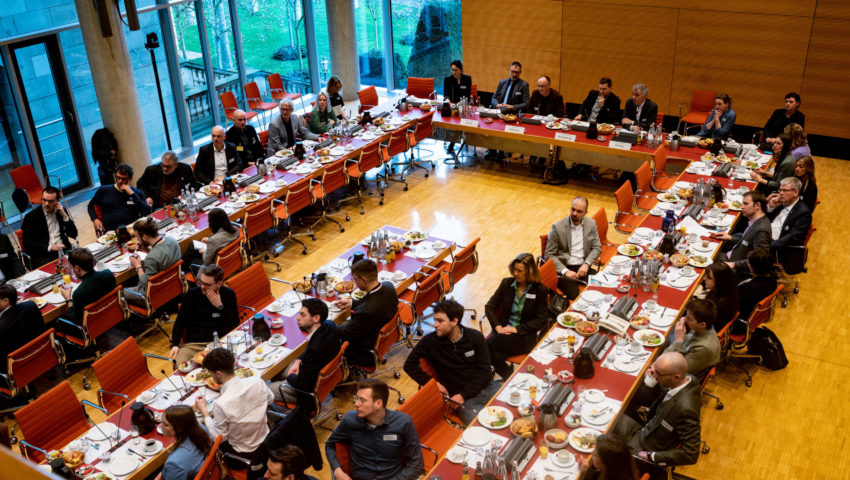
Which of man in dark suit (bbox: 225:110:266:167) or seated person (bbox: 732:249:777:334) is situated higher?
man in dark suit (bbox: 225:110:266:167)

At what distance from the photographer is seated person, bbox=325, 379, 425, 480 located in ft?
16.9

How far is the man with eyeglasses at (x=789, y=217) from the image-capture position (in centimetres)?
818

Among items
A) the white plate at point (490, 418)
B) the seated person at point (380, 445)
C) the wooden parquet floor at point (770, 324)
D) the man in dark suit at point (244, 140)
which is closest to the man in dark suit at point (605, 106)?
the wooden parquet floor at point (770, 324)

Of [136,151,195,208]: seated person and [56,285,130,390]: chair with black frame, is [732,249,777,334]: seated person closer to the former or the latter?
[56,285,130,390]: chair with black frame

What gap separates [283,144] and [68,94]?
374cm

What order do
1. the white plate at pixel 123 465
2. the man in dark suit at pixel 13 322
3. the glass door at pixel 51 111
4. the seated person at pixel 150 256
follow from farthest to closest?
the glass door at pixel 51 111 → the seated person at pixel 150 256 → the man in dark suit at pixel 13 322 → the white plate at pixel 123 465

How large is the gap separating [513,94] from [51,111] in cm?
777

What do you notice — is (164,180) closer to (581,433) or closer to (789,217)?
(581,433)

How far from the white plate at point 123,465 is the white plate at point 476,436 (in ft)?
7.91

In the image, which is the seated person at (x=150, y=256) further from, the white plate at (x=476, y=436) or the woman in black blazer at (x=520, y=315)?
the white plate at (x=476, y=436)

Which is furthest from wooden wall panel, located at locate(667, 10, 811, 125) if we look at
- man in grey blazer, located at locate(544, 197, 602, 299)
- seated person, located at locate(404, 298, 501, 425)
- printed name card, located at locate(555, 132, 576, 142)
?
seated person, located at locate(404, 298, 501, 425)

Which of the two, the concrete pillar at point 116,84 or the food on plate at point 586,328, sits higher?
the concrete pillar at point 116,84

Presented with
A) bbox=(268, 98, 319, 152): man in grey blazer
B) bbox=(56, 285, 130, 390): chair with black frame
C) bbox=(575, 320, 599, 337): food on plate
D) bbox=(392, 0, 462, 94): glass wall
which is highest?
bbox=(392, 0, 462, 94): glass wall

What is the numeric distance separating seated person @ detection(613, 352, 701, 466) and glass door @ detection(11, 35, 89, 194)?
33.2 ft
